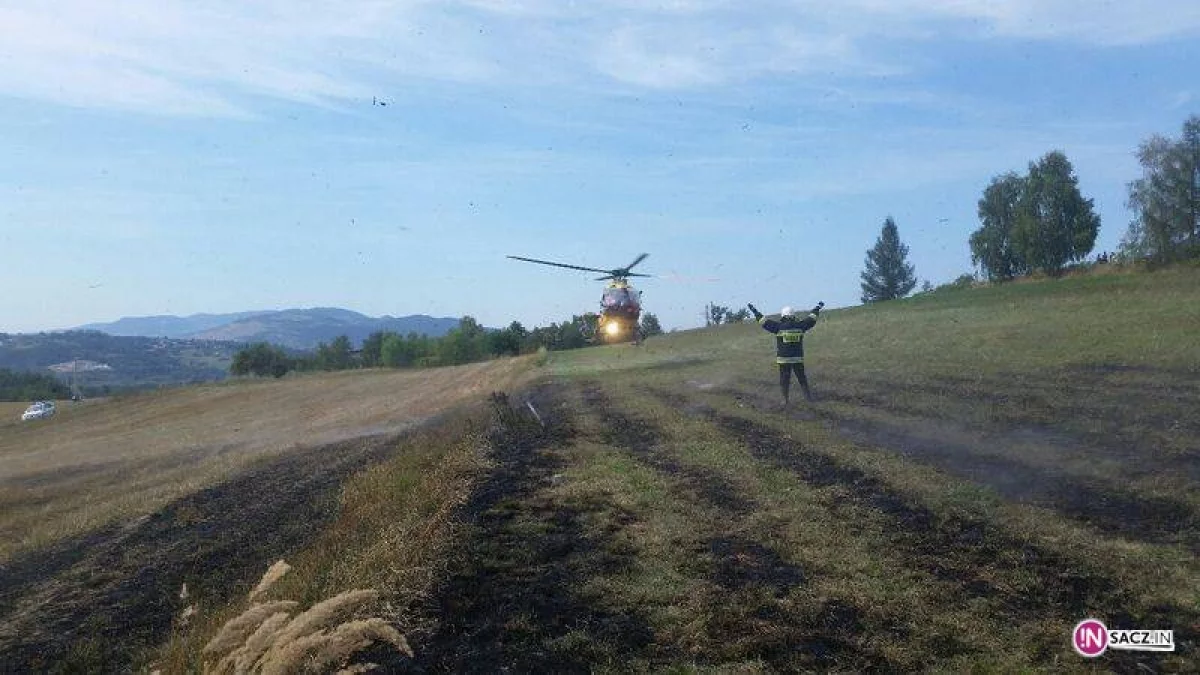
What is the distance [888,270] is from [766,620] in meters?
148

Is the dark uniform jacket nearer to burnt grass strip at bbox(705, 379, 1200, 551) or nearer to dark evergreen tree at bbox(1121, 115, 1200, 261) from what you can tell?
burnt grass strip at bbox(705, 379, 1200, 551)

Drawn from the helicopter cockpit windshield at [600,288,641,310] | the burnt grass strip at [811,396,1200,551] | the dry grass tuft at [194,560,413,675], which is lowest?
the burnt grass strip at [811,396,1200,551]

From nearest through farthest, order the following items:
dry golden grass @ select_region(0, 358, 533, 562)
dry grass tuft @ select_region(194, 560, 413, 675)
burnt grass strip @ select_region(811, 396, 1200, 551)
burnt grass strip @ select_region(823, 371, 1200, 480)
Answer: dry grass tuft @ select_region(194, 560, 413, 675)
burnt grass strip @ select_region(811, 396, 1200, 551)
burnt grass strip @ select_region(823, 371, 1200, 480)
dry golden grass @ select_region(0, 358, 533, 562)

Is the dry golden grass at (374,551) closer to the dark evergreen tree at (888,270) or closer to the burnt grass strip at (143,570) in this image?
the burnt grass strip at (143,570)

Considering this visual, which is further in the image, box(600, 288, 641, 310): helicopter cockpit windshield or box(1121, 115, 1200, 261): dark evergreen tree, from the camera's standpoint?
box(1121, 115, 1200, 261): dark evergreen tree

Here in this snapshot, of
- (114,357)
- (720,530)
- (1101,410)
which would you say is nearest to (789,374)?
(1101,410)

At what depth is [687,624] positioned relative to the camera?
7.33 metres

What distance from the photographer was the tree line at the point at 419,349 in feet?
318

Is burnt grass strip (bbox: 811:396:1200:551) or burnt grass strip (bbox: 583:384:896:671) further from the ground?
burnt grass strip (bbox: 811:396:1200:551)

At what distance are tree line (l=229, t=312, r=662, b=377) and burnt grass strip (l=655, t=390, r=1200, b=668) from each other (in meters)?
66.7

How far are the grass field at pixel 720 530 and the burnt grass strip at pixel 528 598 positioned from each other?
38 mm

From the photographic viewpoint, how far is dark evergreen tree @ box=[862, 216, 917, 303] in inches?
5778

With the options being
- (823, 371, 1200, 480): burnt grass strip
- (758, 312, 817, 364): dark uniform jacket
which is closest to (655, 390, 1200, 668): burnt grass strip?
(823, 371, 1200, 480): burnt grass strip

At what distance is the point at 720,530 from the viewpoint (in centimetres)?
1009
